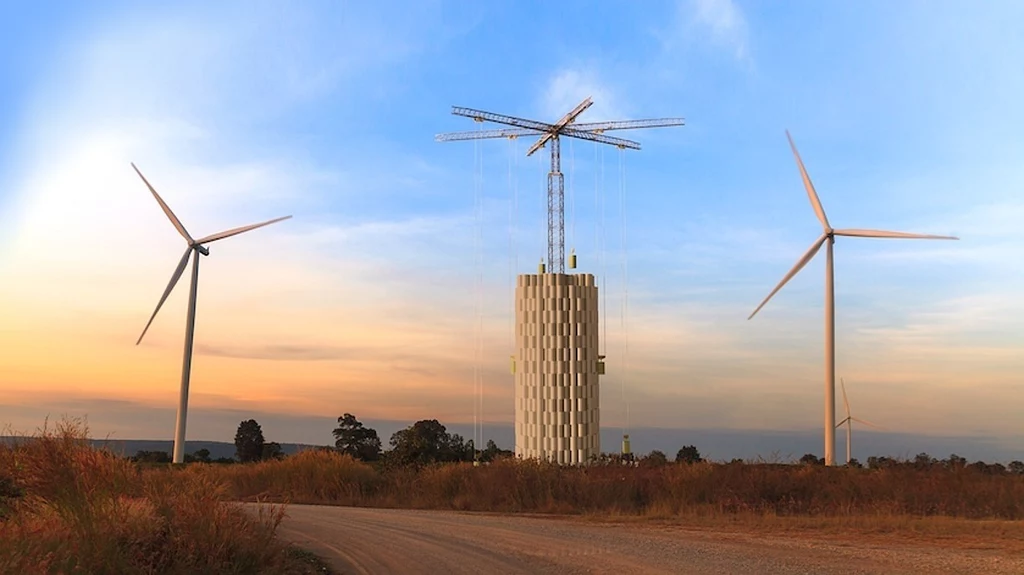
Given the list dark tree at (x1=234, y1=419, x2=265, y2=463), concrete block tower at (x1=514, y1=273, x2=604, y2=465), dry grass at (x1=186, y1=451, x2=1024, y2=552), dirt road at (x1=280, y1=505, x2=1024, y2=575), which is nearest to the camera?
dirt road at (x1=280, y1=505, x2=1024, y2=575)

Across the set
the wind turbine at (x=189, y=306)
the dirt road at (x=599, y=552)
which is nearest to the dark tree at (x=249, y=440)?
the wind turbine at (x=189, y=306)

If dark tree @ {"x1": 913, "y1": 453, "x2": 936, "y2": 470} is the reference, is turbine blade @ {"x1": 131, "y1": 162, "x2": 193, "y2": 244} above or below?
above

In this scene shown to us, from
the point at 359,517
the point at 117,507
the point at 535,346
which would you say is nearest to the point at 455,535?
the point at 359,517

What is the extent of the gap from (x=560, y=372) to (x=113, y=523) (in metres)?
58.4

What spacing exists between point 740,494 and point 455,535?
13.3 meters

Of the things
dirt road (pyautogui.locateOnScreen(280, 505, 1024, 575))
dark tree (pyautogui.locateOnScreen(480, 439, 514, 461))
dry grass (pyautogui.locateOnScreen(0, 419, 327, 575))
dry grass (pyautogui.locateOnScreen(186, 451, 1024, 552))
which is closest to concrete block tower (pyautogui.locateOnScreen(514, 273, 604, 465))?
dark tree (pyautogui.locateOnScreen(480, 439, 514, 461))

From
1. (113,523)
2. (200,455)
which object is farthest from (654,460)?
(200,455)

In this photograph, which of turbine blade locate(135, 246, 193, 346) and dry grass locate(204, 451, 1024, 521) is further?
turbine blade locate(135, 246, 193, 346)

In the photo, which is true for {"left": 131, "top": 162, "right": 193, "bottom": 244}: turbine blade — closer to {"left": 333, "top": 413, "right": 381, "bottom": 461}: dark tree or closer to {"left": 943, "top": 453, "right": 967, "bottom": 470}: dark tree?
{"left": 333, "top": 413, "right": 381, "bottom": 461}: dark tree

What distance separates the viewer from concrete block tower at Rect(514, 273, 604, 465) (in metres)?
72.2

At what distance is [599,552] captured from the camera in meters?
19.5

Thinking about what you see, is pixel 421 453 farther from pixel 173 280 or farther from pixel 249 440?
pixel 249 440

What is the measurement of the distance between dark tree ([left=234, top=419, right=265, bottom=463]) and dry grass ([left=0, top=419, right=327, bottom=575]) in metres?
76.6

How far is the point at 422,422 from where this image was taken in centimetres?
8281
